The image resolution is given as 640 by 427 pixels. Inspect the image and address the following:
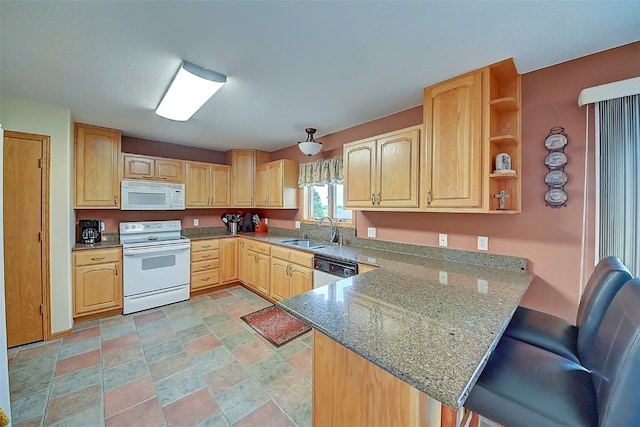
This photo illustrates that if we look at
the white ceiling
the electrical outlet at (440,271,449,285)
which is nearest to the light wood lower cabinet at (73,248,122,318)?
the white ceiling

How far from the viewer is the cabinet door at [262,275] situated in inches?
136

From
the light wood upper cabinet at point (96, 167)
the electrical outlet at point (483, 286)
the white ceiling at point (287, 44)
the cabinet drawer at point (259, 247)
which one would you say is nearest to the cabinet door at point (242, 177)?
the cabinet drawer at point (259, 247)

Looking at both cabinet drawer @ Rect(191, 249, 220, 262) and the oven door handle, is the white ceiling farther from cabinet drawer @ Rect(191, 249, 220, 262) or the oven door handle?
cabinet drawer @ Rect(191, 249, 220, 262)

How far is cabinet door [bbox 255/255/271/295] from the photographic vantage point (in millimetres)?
3467

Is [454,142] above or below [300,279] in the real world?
above

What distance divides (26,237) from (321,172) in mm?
3064

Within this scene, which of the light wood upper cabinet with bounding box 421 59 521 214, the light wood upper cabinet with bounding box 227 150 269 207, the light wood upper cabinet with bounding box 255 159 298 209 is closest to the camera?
the light wood upper cabinet with bounding box 421 59 521 214

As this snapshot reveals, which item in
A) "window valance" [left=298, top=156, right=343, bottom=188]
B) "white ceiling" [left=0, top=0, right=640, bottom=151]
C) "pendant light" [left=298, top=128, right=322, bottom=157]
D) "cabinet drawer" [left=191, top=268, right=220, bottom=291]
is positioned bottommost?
"cabinet drawer" [left=191, top=268, right=220, bottom=291]

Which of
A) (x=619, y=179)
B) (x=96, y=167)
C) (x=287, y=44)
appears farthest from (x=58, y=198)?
(x=619, y=179)

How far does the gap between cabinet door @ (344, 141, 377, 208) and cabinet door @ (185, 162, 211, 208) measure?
2401 mm

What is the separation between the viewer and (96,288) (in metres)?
2.90

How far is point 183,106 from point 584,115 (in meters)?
3.00

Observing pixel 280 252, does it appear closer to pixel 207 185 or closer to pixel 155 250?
pixel 155 250

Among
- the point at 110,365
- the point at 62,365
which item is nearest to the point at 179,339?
the point at 110,365
